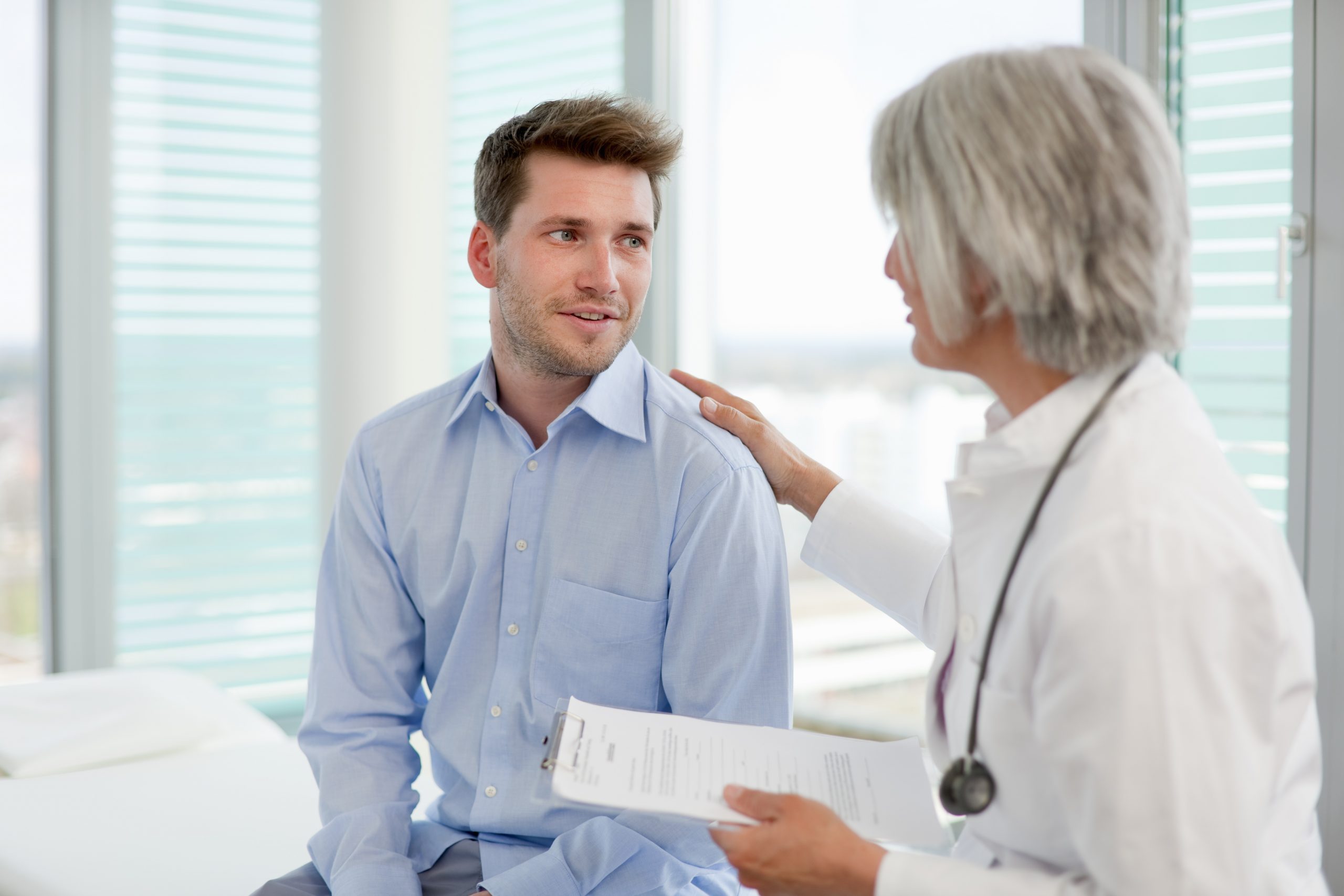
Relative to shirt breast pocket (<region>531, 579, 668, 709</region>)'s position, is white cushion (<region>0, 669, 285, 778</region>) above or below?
below

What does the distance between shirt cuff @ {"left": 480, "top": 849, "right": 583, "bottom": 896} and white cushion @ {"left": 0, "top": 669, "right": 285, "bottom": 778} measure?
124 cm

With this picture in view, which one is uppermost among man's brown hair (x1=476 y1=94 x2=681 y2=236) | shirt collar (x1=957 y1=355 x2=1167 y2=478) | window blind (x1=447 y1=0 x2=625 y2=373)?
window blind (x1=447 y1=0 x2=625 y2=373)

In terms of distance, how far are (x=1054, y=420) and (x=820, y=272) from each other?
2.02 metres

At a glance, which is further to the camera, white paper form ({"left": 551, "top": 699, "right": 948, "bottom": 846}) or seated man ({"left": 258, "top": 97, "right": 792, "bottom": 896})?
seated man ({"left": 258, "top": 97, "right": 792, "bottom": 896})

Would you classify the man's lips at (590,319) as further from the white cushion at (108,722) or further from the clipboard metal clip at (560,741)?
the white cushion at (108,722)

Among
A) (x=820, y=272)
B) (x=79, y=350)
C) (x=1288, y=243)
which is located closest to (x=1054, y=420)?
(x=1288, y=243)

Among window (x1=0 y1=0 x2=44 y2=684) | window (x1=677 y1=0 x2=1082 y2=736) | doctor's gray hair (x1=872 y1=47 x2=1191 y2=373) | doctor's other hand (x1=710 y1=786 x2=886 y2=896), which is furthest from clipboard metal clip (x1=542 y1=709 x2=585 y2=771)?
window (x1=0 y1=0 x2=44 y2=684)

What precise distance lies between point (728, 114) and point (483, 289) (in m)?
0.92

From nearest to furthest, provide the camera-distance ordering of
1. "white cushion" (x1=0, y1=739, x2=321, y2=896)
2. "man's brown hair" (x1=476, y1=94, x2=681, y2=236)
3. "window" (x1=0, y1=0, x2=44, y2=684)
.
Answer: "man's brown hair" (x1=476, y1=94, x2=681, y2=236)
"white cushion" (x1=0, y1=739, x2=321, y2=896)
"window" (x1=0, y1=0, x2=44, y2=684)

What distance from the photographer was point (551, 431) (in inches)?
66.2

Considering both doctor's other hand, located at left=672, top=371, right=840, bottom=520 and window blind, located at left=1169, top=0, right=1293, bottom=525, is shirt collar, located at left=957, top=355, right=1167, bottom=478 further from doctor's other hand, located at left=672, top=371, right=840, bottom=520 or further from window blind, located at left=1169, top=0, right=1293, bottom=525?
window blind, located at left=1169, top=0, right=1293, bottom=525

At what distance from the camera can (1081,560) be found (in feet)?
3.09

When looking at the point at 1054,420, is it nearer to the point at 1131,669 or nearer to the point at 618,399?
the point at 1131,669

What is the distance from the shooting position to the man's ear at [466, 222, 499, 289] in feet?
6.04
